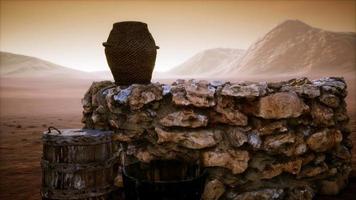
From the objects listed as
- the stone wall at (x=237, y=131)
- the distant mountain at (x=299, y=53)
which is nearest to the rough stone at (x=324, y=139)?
the stone wall at (x=237, y=131)

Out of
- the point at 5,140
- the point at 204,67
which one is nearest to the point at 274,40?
the point at 204,67

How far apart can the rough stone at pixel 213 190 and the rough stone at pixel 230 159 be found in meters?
0.21

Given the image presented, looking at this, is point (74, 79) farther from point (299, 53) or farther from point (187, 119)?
point (187, 119)

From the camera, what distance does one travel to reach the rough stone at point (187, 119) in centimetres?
377

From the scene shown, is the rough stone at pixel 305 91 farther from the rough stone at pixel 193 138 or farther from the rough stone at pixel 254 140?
the rough stone at pixel 193 138

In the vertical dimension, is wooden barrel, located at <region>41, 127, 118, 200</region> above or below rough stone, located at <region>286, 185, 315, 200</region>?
above

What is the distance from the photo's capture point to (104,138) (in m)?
3.08

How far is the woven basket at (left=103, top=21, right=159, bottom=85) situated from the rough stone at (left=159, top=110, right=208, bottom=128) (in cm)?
106

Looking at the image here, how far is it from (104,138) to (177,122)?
39.6 inches

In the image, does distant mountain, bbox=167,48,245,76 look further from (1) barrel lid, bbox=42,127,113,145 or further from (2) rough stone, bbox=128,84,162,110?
(1) barrel lid, bbox=42,127,113,145

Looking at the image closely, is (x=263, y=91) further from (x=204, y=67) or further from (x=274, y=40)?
(x=204, y=67)

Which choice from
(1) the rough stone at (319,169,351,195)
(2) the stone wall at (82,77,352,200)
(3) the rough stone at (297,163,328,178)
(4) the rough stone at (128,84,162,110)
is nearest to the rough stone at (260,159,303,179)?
(2) the stone wall at (82,77,352,200)

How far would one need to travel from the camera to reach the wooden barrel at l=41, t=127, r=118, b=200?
2930mm

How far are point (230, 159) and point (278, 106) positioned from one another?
0.81 meters
